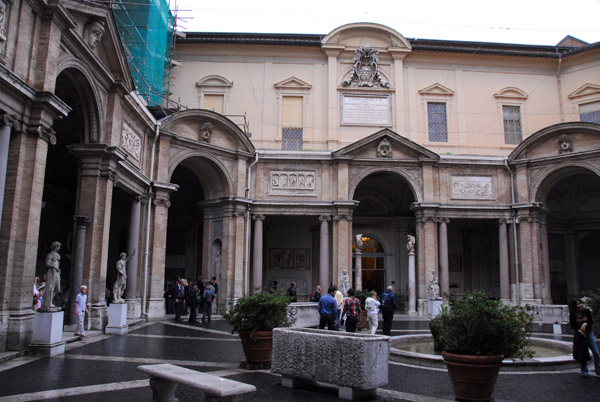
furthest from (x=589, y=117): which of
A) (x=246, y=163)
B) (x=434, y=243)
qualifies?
(x=246, y=163)

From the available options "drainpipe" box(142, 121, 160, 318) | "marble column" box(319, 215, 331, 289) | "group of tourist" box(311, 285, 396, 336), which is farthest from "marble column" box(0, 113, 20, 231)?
"marble column" box(319, 215, 331, 289)

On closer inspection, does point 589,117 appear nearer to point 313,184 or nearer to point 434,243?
point 434,243

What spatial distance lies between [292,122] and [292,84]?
2141 mm

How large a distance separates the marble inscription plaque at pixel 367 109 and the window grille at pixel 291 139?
255 cm

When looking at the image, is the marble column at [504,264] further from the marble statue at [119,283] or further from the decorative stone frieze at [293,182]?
the marble statue at [119,283]

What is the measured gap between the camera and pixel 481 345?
719 centimetres

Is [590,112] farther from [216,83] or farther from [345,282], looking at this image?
[216,83]

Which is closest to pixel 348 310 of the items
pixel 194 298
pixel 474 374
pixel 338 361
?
pixel 338 361

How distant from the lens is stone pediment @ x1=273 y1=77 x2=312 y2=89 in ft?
91.7

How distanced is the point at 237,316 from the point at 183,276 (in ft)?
56.5

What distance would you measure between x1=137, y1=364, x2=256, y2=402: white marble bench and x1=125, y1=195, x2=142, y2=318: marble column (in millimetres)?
11781

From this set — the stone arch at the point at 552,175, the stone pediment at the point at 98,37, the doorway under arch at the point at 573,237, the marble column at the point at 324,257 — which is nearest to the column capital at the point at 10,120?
the stone pediment at the point at 98,37

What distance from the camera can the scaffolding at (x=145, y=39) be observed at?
21.2 meters

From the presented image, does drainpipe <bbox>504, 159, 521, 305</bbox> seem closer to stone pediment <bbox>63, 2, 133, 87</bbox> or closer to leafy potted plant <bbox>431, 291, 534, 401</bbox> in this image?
leafy potted plant <bbox>431, 291, 534, 401</bbox>
